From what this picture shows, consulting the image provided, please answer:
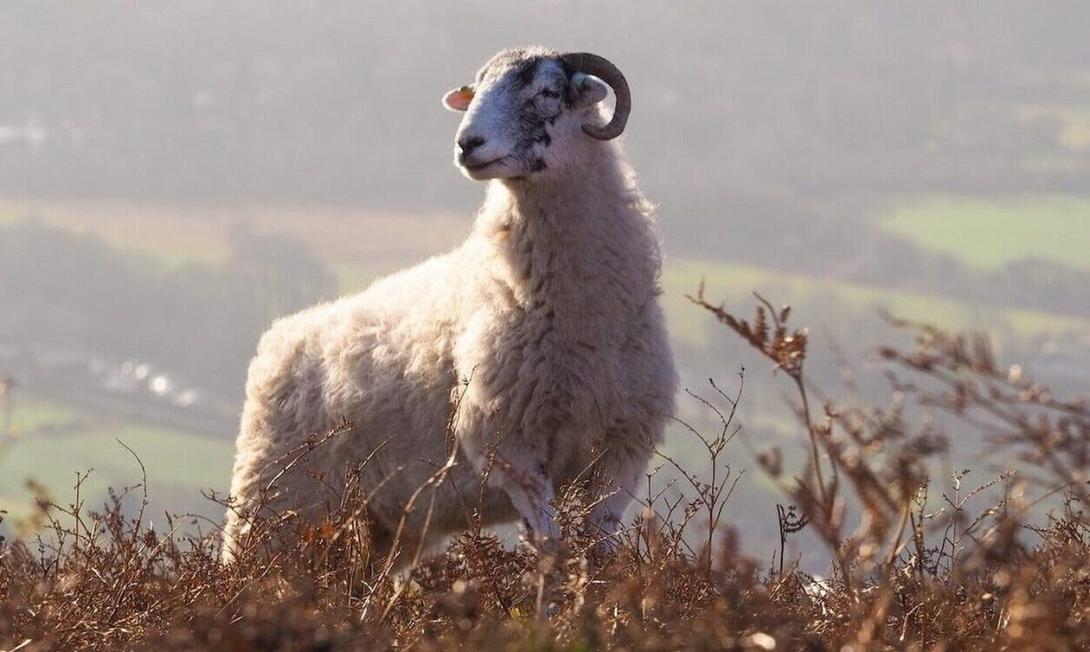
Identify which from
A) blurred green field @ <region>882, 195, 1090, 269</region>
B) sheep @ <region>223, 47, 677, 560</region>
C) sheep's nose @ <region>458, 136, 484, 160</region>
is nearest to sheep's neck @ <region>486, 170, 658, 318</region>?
sheep @ <region>223, 47, 677, 560</region>

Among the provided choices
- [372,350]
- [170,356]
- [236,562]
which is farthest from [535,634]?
[170,356]

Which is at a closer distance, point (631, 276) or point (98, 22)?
point (631, 276)

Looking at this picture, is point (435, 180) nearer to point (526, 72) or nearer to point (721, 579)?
point (526, 72)

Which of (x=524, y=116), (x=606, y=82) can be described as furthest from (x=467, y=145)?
(x=606, y=82)

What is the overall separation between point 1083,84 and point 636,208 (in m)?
140

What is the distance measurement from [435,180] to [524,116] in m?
107

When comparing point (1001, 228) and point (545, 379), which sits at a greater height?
point (1001, 228)

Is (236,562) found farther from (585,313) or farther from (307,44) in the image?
(307,44)

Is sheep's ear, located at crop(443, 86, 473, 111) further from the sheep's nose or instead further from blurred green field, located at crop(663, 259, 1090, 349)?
blurred green field, located at crop(663, 259, 1090, 349)

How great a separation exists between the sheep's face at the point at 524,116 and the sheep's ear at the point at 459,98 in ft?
0.92

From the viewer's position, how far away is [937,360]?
3.33 meters

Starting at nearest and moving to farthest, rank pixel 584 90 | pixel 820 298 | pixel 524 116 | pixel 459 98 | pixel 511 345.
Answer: pixel 511 345
pixel 524 116
pixel 584 90
pixel 459 98
pixel 820 298

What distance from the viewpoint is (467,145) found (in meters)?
7.30

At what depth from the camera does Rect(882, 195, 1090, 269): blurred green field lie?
274ft
